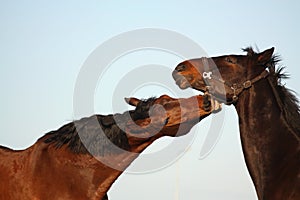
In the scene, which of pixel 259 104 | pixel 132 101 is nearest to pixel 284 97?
pixel 259 104

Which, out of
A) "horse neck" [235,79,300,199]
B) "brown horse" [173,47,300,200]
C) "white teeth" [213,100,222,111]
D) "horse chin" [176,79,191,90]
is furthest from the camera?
"horse chin" [176,79,191,90]

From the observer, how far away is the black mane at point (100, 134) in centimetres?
436

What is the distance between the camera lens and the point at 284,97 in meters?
5.64

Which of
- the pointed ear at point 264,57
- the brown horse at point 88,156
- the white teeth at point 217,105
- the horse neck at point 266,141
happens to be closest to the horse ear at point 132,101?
the brown horse at point 88,156

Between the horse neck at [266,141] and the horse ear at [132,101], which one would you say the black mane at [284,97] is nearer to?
the horse neck at [266,141]

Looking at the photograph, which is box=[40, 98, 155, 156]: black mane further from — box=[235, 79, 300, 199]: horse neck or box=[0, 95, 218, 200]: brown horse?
box=[235, 79, 300, 199]: horse neck

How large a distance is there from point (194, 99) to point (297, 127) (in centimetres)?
179

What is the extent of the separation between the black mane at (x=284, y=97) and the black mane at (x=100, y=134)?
6.93 feet

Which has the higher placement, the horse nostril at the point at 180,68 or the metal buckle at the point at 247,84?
the horse nostril at the point at 180,68

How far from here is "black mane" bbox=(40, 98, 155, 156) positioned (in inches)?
171

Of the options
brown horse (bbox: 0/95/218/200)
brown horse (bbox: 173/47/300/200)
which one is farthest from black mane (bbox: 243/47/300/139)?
brown horse (bbox: 0/95/218/200)

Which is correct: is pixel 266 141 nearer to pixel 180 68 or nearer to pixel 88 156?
pixel 180 68

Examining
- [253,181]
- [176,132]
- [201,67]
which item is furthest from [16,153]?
[253,181]

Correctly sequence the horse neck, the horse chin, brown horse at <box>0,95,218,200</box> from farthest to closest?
1. the horse chin
2. the horse neck
3. brown horse at <box>0,95,218,200</box>
